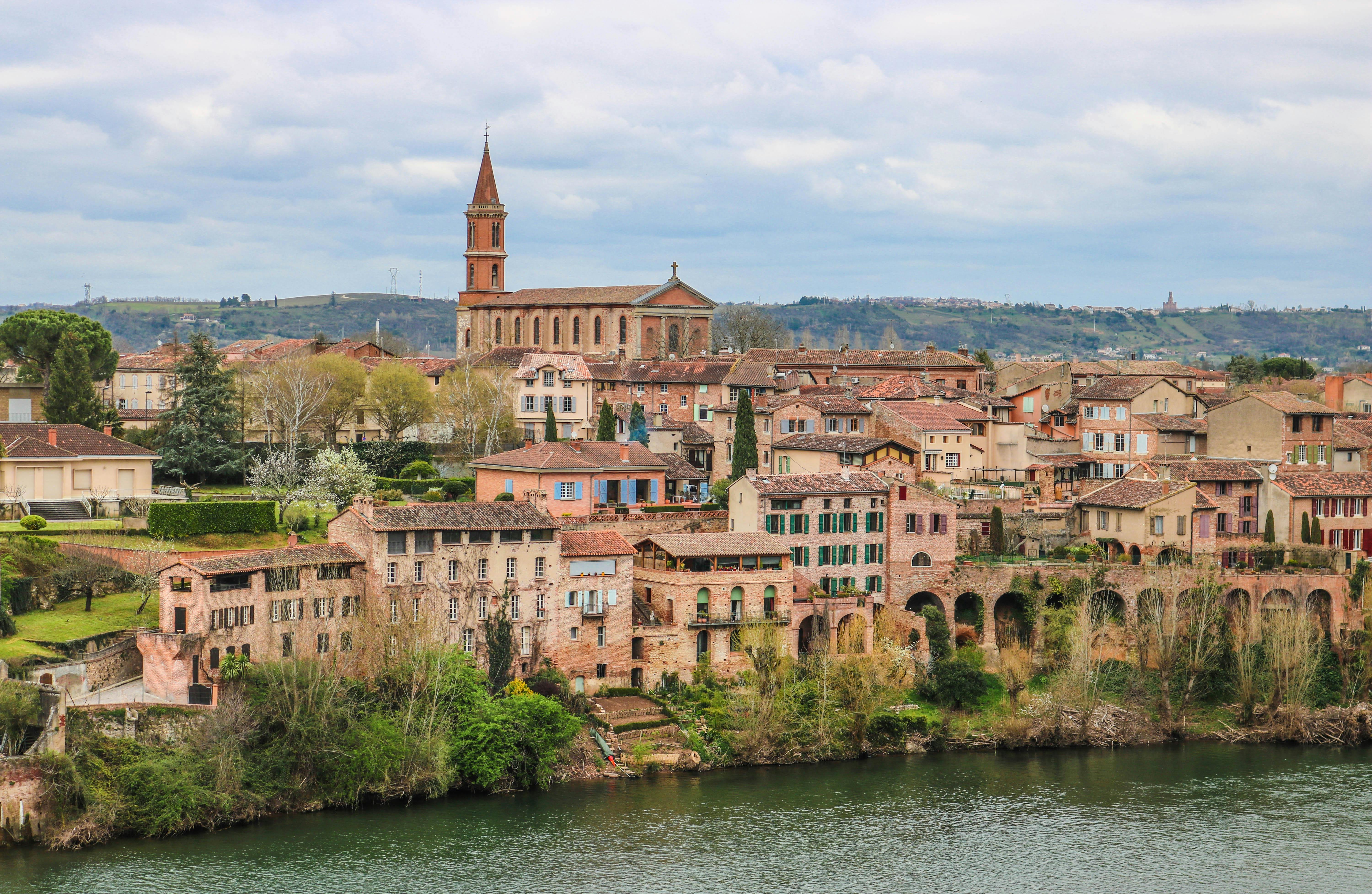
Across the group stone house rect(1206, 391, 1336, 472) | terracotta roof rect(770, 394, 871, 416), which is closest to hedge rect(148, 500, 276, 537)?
terracotta roof rect(770, 394, 871, 416)

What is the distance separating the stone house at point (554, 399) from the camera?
77875 mm

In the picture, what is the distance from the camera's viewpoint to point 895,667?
167ft

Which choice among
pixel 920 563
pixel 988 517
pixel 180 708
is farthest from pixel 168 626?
pixel 988 517

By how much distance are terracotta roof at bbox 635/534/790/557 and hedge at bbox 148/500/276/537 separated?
1259 cm

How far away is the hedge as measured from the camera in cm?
5078

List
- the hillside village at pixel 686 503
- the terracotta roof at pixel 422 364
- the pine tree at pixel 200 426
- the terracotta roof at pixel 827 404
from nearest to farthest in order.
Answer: the hillside village at pixel 686 503, the pine tree at pixel 200 426, the terracotta roof at pixel 827 404, the terracotta roof at pixel 422 364

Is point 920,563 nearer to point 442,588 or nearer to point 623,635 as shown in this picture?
point 623,635

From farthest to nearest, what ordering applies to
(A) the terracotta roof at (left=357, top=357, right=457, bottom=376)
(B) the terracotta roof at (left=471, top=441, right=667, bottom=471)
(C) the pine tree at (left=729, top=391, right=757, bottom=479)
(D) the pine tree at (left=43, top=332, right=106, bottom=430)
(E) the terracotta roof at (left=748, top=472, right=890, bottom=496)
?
(A) the terracotta roof at (left=357, top=357, right=457, bottom=376), (C) the pine tree at (left=729, top=391, right=757, bottom=479), (D) the pine tree at (left=43, top=332, right=106, bottom=430), (B) the terracotta roof at (left=471, top=441, right=667, bottom=471), (E) the terracotta roof at (left=748, top=472, right=890, bottom=496)

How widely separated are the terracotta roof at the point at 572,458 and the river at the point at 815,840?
16.3 metres

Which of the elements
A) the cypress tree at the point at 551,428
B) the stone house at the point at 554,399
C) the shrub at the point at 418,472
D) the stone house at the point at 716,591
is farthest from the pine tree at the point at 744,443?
the stone house at the point at 554,399

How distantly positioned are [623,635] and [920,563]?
480 inches

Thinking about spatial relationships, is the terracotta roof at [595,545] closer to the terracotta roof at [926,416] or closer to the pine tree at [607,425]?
the pine tree at [607,425]

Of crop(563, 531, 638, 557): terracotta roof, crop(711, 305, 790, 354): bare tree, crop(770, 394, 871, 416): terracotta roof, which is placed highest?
crop(711, 305, 790, 354): bare tree

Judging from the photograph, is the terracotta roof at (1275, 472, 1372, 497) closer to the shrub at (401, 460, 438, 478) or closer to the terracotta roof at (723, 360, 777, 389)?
the terracotta roof at (723, 360, 777, 389)
